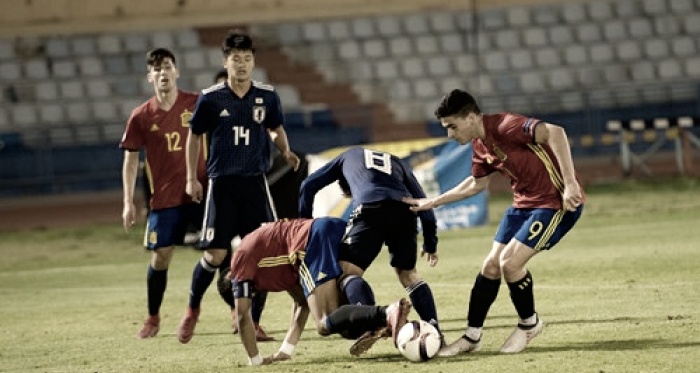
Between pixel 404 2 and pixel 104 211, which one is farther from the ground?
pixel 404 2

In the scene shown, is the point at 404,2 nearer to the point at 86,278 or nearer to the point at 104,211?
the point at 104,211

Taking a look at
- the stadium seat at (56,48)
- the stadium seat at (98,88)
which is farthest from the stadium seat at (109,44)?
the stadium seat at (98,88)

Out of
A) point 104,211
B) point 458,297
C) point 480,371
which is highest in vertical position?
point 480,371

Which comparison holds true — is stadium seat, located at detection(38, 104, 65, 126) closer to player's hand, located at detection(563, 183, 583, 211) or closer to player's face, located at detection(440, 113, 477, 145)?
player's face, located at detection(440, 113, 477, 145)

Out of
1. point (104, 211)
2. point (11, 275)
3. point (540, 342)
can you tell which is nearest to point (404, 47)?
point (104, 211)

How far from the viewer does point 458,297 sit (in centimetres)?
1325

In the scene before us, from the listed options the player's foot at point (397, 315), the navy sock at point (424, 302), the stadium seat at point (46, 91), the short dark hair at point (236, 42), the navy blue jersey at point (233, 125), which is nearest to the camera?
the player's foot at point (397, 315)

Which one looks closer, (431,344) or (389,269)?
(431,344)

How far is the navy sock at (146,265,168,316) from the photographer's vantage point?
39.9ft

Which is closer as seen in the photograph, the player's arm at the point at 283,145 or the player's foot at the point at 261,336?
the player's foot at the point at 261,336

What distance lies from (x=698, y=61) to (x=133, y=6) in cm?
1279

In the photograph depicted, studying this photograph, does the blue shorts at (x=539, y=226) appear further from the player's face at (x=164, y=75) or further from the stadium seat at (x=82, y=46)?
the stadium seat at (x=82, y=46)

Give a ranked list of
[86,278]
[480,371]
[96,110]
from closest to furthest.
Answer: [480,371]
[86,278]
[96,110]

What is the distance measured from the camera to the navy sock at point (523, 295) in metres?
9.79
